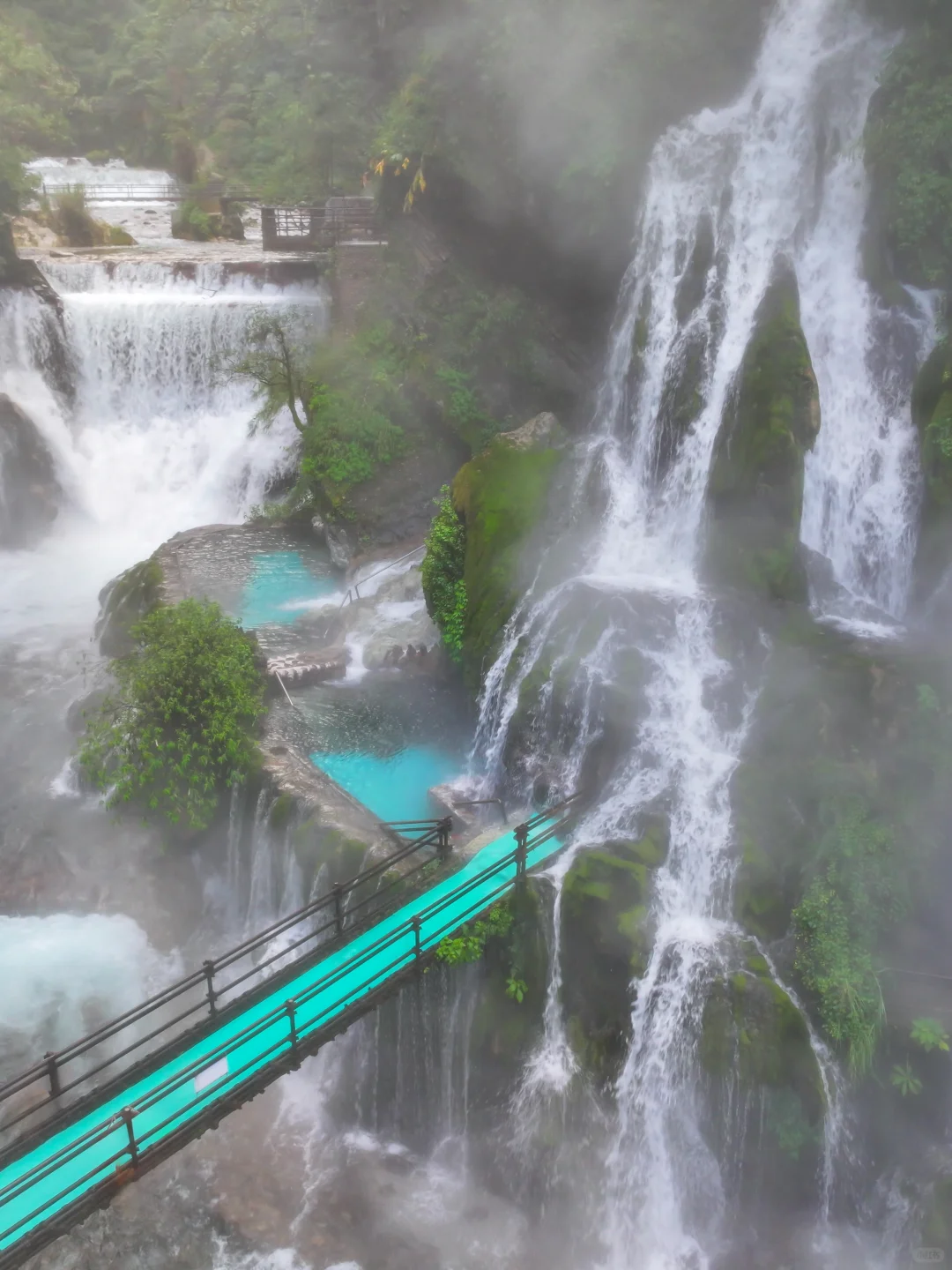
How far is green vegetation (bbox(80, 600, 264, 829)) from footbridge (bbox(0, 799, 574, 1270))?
2.54m

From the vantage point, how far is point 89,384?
2638 centimetres

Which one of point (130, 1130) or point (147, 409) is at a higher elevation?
point (147, 409)

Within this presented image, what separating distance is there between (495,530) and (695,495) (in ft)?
12.0

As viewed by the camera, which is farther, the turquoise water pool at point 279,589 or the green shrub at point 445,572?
the turquoise water pool at point 279,589

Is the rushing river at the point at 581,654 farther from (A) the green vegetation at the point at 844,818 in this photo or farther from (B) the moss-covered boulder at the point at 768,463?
(B) the moss-covered boulder at the point at 768,463

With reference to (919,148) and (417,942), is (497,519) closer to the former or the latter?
(417,942)

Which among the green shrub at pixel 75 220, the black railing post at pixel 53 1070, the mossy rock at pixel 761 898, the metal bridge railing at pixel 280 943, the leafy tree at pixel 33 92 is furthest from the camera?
the leafy tree at pixel 33 92

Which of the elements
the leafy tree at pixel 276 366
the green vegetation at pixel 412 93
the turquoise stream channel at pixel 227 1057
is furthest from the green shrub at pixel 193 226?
the turquoise stream channel at pixel 227 1057

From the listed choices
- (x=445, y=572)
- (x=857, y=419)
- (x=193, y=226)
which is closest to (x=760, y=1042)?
(x=445, y=572)

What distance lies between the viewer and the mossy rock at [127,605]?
1886 centimetres

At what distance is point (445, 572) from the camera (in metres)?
18.1

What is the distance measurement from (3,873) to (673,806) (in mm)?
10382

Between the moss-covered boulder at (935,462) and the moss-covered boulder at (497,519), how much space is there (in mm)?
6340

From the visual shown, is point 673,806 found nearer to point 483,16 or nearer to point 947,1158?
point 947,1158
